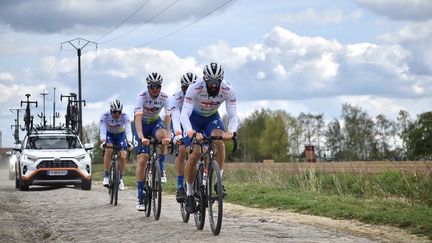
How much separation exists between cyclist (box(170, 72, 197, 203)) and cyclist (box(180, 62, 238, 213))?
21 cm

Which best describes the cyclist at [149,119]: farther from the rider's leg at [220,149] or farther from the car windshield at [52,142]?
the car windshield at [52,142]

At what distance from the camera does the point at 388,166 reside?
65.1 feet

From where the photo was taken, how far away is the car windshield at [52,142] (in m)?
24.4

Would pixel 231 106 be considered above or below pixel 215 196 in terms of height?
above

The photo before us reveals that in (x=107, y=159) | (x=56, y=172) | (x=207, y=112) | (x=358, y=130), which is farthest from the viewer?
(x=358, y=130)

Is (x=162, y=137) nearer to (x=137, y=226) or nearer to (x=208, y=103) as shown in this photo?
(x=137, y=226)

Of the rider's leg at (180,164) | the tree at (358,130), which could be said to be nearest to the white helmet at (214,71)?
the rider's leg at (180,164)

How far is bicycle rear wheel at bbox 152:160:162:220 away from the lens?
12.4m

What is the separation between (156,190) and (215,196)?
279 cm

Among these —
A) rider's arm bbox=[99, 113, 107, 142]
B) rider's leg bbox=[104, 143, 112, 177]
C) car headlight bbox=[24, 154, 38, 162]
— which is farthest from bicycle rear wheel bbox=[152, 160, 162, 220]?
car headlight bbox=[24, 154, 38, 162]

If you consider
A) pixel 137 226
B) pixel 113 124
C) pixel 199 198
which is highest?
pixel 113 124

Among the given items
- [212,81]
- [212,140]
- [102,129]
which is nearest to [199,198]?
[212,140]

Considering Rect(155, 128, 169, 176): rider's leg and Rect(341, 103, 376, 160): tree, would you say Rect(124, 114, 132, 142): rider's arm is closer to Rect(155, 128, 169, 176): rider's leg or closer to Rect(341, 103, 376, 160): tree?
Rect(155, 128, 169, 176): rider's leg

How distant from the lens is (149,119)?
1348cm
